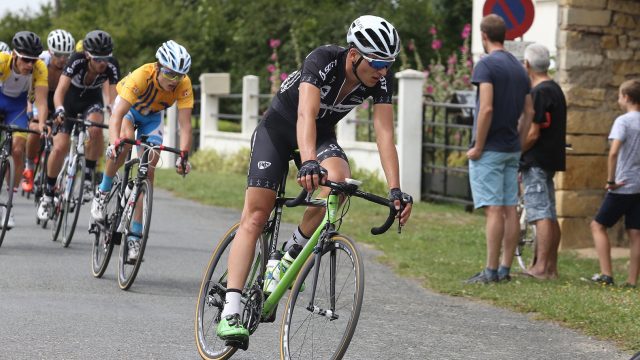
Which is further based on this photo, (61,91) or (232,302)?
(61,91)

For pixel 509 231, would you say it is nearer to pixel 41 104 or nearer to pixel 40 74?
pixel 41 104

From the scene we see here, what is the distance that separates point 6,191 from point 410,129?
316 inches

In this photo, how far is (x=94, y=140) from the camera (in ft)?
42.1

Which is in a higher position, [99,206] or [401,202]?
[401,202]

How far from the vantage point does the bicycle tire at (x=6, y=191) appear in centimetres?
1185

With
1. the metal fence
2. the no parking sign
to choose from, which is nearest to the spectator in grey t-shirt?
the no parking sign

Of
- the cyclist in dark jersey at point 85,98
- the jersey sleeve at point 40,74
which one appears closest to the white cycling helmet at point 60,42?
the cyclist in dark jersey at point 85,98

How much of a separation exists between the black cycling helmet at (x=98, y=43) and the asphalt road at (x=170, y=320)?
1.81 metres

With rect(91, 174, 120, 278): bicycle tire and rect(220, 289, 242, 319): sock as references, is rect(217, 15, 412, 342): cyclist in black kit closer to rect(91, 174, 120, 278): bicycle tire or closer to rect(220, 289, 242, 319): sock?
rect(220, 289, 242, 319): sock

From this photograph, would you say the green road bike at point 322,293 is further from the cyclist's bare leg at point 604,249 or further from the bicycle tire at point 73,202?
the bicycle tire at point 73,202

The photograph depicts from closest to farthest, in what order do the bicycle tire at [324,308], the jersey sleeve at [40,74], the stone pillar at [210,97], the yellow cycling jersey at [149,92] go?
the bicycle tire at [324,308] < the yellow cycling jersey at [149,92] < the jersey sleeve at [40,74] < the stone pillar at [210,97]

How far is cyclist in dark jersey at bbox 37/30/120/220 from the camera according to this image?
12.3 meters

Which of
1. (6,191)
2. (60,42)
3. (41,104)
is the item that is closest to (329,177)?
(6,191)

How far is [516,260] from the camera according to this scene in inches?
507
